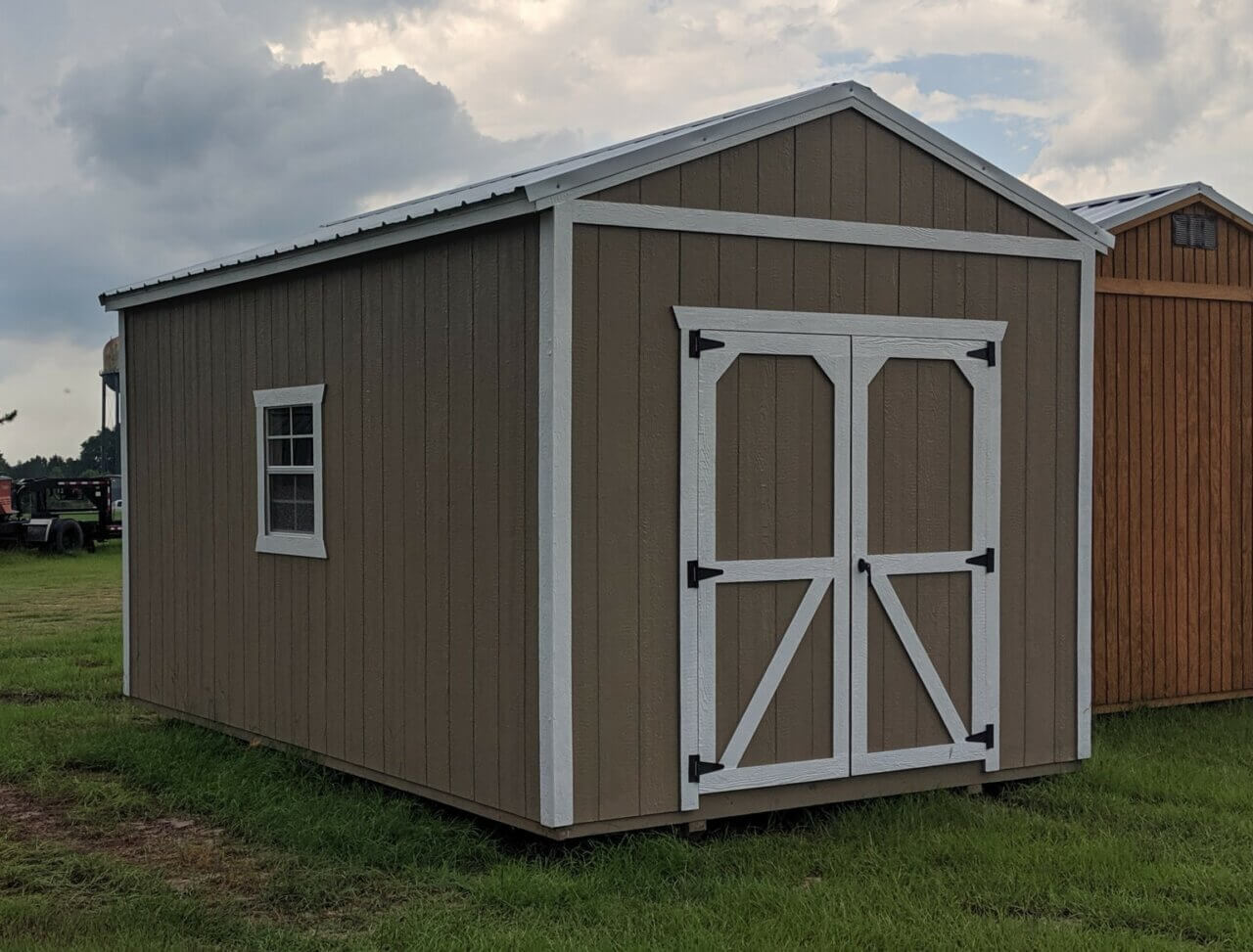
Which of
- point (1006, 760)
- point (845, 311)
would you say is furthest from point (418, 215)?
point (1006, 760)

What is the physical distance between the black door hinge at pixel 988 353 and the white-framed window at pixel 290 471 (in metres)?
3.30

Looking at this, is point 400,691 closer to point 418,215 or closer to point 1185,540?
point 418,215

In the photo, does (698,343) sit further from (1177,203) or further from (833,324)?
(1177,203)

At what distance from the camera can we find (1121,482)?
991cm

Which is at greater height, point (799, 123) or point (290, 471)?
point (799, 123)

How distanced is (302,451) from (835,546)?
2.99 m

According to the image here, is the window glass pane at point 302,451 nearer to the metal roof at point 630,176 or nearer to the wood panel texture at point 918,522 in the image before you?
the metal roof at point 630,176

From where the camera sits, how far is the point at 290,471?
8258 mm

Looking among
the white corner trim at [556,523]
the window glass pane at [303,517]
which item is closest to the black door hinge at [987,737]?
the white corner trim at [556,523]

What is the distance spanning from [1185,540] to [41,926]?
7.61m

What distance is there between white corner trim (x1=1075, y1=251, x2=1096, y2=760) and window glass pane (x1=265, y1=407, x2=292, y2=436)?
4175mm

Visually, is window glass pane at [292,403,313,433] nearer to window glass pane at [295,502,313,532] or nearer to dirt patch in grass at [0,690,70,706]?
window glass pane at [295,502,313,532]

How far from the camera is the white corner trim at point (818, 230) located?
6.37m

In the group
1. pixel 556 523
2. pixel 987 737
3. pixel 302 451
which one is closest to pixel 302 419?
pixel 302 451
